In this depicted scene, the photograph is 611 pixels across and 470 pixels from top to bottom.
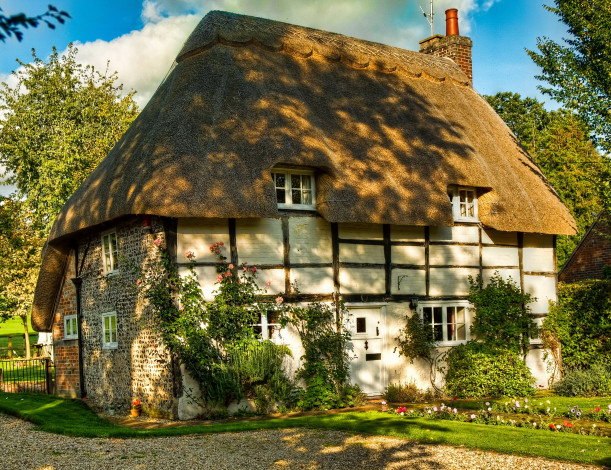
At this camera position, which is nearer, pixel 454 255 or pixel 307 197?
pixel 307 197

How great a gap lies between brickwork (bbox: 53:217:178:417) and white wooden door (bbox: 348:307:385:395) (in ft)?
12.2

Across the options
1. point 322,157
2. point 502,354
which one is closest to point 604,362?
point 502,354

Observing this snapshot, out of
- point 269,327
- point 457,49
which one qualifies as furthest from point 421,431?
point 457,49

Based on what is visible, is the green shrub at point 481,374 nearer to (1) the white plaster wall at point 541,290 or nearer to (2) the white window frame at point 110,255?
(1) the white plaster wall at point 541,290

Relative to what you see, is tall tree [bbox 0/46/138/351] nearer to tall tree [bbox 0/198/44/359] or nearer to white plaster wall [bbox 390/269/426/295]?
tall tree [bbox 0/198/44/359]

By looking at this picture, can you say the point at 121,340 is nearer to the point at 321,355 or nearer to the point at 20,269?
the point at 321,355

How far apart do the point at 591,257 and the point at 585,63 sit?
381 inches

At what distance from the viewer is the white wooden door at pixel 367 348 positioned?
554 inches

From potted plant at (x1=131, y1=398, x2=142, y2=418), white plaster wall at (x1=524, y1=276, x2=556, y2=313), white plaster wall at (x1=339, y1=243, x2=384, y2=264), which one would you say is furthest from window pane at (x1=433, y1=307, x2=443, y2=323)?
potted plant at (x1=131, y1=398, x2=142, y2=418)

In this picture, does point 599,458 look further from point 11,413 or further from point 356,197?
point 11,413

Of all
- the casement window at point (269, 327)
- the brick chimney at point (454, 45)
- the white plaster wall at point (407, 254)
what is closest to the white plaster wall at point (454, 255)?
the white plaster wall at point (407, 254)

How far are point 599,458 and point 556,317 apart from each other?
31.8ft

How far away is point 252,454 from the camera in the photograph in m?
8.41

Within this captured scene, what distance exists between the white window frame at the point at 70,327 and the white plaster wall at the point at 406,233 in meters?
8.01
